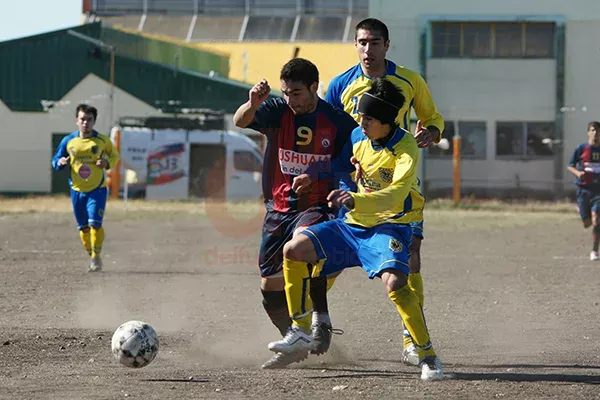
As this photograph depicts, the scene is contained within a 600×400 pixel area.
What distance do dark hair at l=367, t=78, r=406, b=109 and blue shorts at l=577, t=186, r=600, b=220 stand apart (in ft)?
34.7

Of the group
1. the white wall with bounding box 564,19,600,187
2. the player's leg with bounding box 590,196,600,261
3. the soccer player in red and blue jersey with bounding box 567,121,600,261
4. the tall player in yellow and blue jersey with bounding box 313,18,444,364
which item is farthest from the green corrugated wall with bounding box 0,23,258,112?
the tall player in yellow and blue jersey with bounding box 313,18,444,364

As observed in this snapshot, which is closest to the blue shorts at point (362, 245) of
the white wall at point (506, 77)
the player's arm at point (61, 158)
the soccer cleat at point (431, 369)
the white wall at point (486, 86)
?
the soccer cleat at point (431, 369)

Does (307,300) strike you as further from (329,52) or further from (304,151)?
(329,52)

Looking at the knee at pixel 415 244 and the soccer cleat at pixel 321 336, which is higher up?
the knee at pixel 415 244

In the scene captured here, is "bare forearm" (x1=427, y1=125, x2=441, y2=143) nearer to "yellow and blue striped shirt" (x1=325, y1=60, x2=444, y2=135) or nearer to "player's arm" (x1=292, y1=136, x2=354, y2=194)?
"yellow and blue striped shirt" (x1=325, y1=60, x2=444, y2=135)

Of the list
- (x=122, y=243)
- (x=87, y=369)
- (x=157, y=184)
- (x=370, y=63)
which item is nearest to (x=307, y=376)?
(x=87, y=369)

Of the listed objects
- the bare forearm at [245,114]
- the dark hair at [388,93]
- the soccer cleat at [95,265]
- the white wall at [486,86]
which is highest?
the white wall at [486,86]

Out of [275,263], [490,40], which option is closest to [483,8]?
[490,40]

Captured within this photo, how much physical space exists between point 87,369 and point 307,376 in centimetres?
139

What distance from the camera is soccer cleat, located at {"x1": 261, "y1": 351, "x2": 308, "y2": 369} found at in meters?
7.12

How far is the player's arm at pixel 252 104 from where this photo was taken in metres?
7.02

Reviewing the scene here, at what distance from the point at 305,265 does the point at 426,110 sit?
1.45 meters

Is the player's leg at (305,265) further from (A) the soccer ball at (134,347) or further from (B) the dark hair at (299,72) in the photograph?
(B) the dark hair at (299,72)

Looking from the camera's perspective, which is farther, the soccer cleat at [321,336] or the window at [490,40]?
the window at [490,40]
